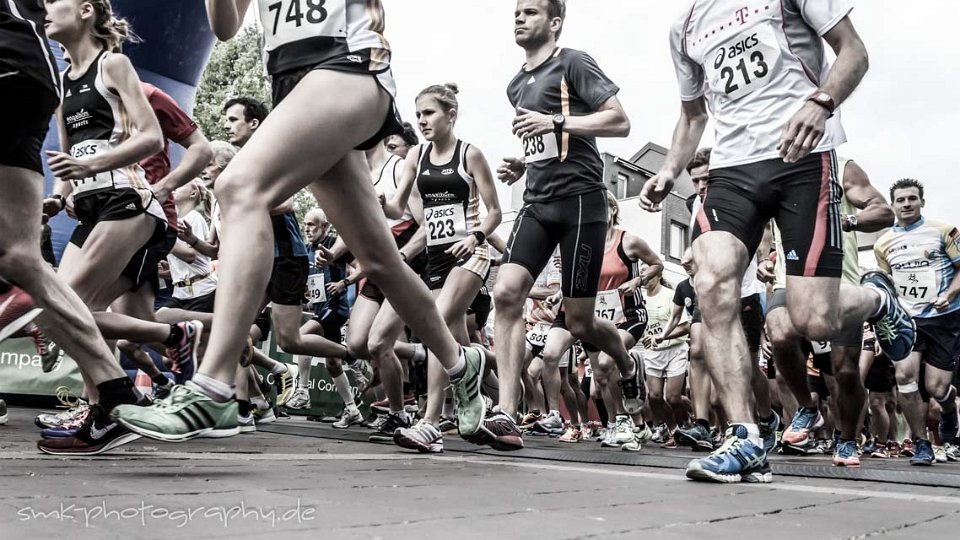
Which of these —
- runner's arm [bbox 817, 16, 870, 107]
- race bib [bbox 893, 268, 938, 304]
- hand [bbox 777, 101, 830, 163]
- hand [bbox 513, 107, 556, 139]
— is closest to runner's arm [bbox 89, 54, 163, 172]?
hand [bbox 513, 107, 556, 139]

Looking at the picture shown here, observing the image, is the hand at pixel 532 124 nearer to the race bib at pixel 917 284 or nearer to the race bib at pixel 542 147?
the race bib at pixel 542 147

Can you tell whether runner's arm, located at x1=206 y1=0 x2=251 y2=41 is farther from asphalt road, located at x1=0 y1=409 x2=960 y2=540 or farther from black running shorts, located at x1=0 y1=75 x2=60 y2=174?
asphalt road, located at x1=0 y1=409 x2=960 y2=540

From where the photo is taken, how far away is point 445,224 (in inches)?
254

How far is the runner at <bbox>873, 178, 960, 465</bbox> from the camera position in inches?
320

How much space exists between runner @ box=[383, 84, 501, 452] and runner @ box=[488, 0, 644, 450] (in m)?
0.39

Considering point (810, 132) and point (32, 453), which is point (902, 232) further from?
point (32, 453)

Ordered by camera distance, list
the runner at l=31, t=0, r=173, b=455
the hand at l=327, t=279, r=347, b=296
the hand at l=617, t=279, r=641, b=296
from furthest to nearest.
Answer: the hand at l=327, t=279, r=347, b=296, the hand at l=617, t=279, r=641, b=296, the runner at l=31, t=0, r=173, b=455

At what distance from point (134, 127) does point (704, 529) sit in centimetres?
343

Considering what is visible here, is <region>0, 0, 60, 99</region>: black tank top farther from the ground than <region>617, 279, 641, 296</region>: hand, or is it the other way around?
<region>0, 0, 60, 99</region>: black tank top

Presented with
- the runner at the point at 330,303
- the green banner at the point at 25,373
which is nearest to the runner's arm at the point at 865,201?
the runner at the point at 330,303

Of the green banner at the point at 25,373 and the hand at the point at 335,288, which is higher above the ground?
the hand at the point at 335,288

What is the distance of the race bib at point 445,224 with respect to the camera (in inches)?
251

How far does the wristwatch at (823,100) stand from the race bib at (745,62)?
0.46 meters

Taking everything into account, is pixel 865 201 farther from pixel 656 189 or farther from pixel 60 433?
pixel 60 433
